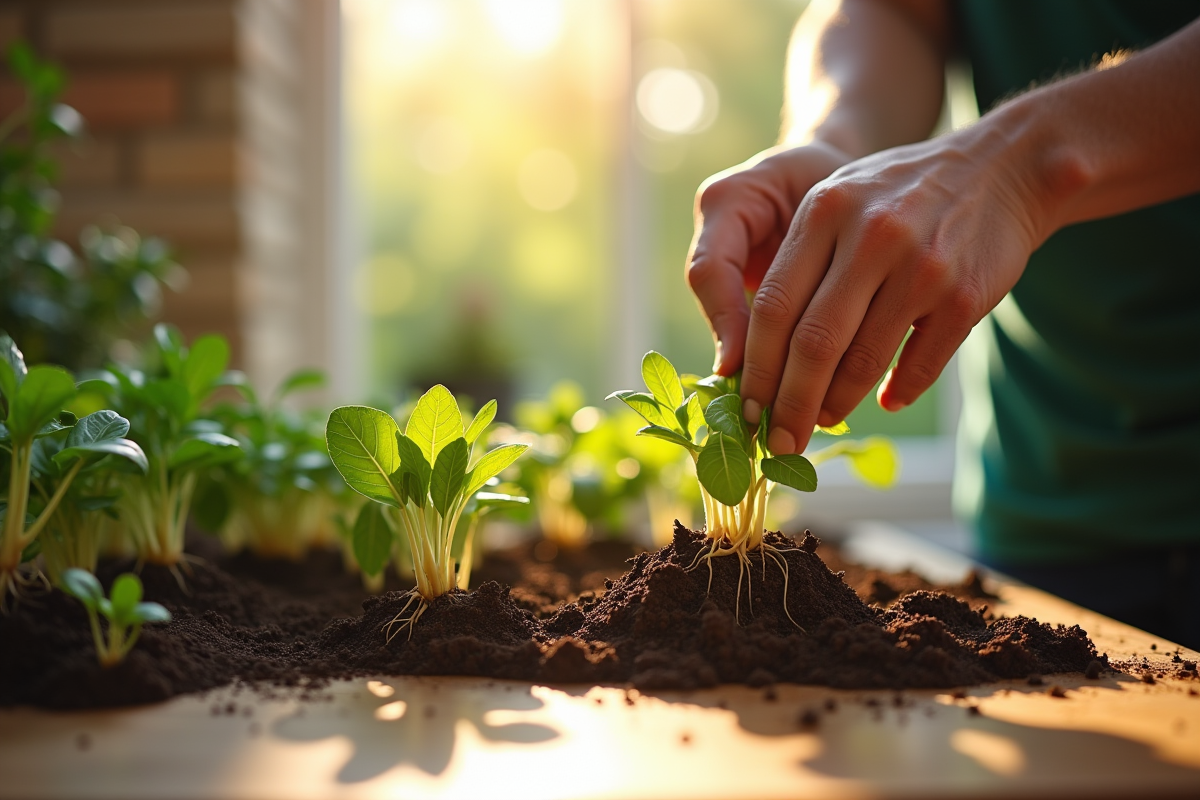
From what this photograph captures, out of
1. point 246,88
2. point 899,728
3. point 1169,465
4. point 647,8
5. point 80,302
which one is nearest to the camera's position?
point 899,728

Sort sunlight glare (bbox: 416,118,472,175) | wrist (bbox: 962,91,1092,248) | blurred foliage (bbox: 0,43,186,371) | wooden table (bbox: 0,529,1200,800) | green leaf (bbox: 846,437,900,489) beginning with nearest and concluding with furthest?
1. wooden table (bbox: 0,529,1200,800)
2. wrist (bbox: 962,91,1092,248)
3. green leaf (bbox: 846,437,900,489)
4. blurred foliage (bbox: 0,43,186,371)
5. sunlight glare (bbox: 416,118,472,175)

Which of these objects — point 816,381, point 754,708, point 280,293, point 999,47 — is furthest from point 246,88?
point 754,708

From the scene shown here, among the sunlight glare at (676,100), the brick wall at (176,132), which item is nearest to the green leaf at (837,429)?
the brick wall at (176,132)

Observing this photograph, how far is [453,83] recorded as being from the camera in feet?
11.0

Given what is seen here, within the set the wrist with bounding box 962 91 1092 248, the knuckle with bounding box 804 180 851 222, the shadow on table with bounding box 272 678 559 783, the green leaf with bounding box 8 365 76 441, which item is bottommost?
the shadow on table with bounding box 272 678 559 783

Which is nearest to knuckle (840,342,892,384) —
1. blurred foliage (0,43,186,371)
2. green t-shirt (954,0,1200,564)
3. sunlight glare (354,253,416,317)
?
green t-shirt (954,0,1200,564)

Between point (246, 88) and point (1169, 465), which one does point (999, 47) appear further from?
point (246, 88)

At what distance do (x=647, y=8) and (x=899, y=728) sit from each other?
259 centimetres

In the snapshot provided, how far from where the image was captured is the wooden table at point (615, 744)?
48cm

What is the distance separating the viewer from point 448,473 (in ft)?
2.50

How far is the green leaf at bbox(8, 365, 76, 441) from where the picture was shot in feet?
2.16

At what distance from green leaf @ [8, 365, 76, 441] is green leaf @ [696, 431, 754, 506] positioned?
512 millimetres

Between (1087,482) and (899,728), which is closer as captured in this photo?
(899,728)

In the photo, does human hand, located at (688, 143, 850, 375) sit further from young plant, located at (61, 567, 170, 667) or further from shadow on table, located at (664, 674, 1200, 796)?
young plant, located at (61, 567, 170, 667)
